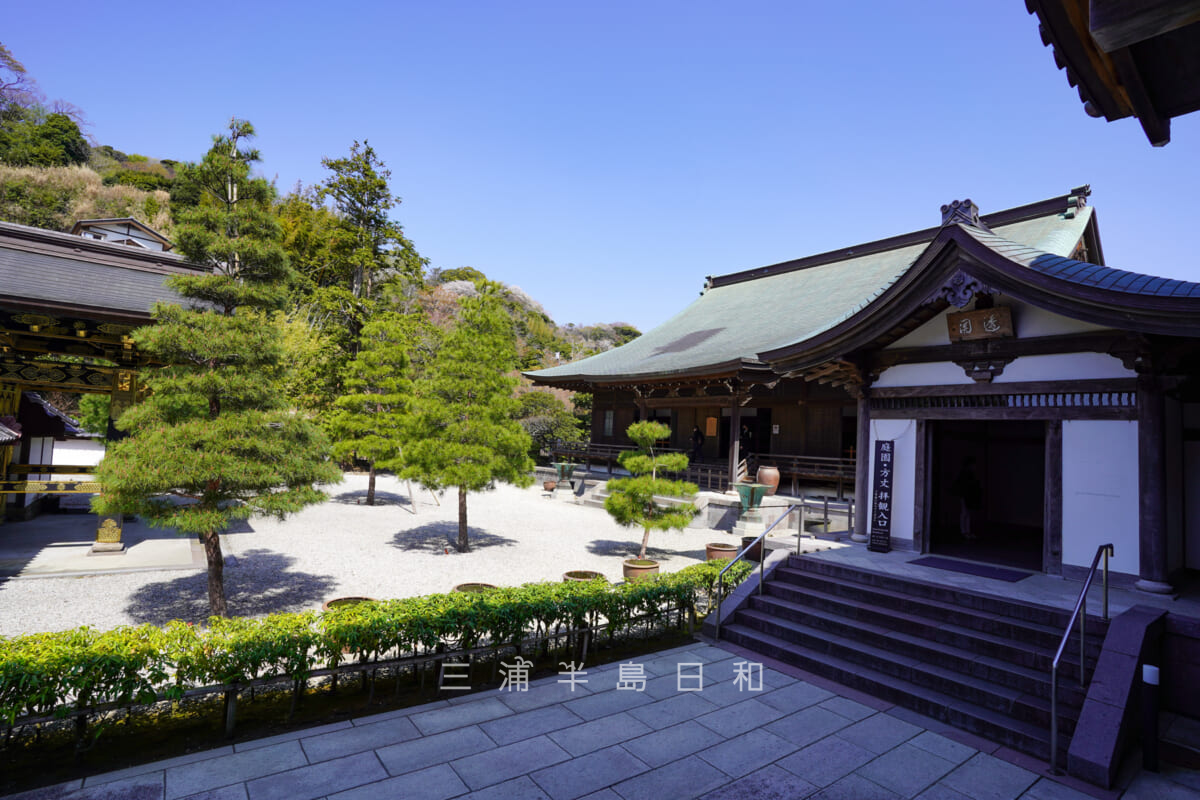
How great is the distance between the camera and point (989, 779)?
465 centimetres

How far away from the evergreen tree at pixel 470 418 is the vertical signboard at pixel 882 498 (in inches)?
272

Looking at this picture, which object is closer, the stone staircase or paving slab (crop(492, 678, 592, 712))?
the stone staircase

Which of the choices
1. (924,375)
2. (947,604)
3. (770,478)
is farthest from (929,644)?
(770,478)

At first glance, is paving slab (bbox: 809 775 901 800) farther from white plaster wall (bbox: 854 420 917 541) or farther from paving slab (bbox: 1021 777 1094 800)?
white plaster wall (bbox: 854 420 917 541)

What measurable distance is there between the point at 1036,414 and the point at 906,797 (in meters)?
5.85

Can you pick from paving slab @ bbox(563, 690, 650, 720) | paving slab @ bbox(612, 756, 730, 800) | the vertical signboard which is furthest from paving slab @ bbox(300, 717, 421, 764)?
the vertical signboard

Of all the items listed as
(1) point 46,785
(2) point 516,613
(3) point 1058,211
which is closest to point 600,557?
(2) point 516,613

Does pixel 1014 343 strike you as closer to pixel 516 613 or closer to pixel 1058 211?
pixel 516 613

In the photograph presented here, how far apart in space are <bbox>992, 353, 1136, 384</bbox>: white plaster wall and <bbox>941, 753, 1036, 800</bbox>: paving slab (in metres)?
5.18

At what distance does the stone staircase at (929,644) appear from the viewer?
539 centimetres

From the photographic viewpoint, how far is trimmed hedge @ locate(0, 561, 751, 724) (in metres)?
4.38

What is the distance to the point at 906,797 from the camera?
4387 millimetres

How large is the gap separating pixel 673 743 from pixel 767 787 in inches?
35.1

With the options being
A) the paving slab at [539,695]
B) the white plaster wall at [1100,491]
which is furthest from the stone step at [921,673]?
the white plaster wall at [1100,491]
